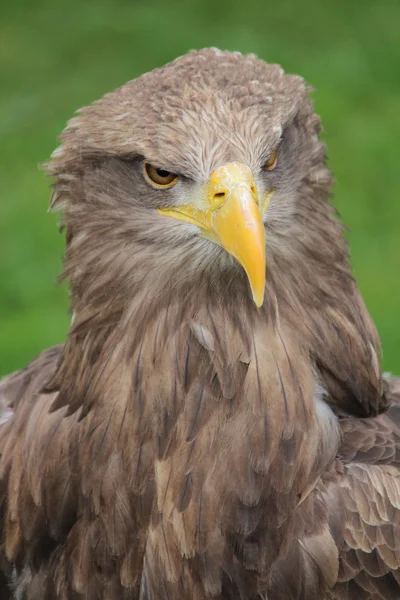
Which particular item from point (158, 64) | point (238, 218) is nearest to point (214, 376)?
point (238, 218)

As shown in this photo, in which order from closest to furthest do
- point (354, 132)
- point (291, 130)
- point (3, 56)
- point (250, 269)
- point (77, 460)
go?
1. point (250, 269)
2. point (291, 130)
3. point (77, 460)
4. point (354, 132)
5. point (3, 56)

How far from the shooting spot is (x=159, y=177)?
2.70 m

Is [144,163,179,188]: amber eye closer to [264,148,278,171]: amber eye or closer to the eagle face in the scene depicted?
the eagle face

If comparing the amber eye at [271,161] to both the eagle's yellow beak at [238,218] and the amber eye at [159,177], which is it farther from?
the amber eye at [159,177]

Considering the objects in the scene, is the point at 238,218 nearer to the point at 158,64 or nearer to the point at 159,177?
the point at 159,177

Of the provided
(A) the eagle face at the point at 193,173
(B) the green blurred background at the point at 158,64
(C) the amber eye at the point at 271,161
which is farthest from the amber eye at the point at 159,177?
(B) the green blurred background at the point at 158,64

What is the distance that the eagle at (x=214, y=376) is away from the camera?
2762mm

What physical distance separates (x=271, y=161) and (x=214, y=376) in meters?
0.55

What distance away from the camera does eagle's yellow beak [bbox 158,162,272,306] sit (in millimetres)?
2518

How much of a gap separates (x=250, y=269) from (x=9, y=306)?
162 inches

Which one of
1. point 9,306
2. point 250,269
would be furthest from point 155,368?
point 9,306

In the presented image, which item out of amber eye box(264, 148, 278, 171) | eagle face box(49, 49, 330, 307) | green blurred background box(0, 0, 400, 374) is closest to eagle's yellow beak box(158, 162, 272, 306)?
eagle face box(49, 49, 330, 307)

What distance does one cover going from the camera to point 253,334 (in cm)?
285

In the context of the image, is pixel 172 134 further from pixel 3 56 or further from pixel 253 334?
pixel 3 56
